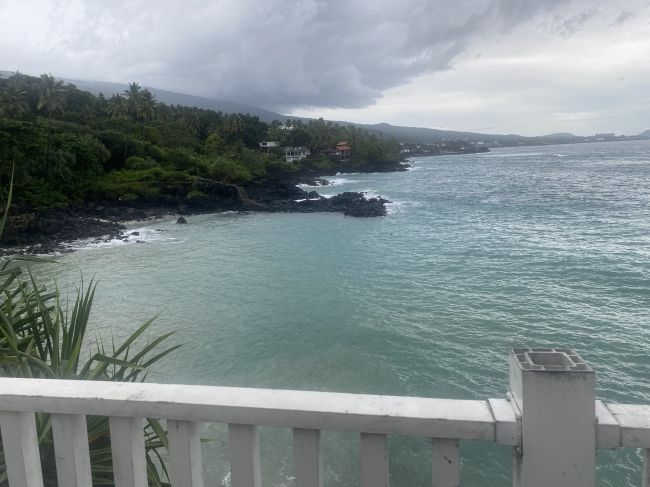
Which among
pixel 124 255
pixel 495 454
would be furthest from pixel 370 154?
pixel 495 454

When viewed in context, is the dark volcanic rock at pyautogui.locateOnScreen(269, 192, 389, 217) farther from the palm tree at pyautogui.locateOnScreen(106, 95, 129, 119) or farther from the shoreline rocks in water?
the palm tree at pyautogui.locateOnScreen(106, 95, 129, 119)

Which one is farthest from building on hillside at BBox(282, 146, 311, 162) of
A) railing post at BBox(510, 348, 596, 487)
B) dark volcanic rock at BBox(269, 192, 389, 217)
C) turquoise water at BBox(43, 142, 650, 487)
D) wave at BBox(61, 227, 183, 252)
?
railing post at BBox(510, 348, 596, 487)

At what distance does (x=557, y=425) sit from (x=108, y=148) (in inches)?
1883

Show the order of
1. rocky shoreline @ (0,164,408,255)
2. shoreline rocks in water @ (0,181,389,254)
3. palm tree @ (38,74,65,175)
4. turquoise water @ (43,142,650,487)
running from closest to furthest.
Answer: turquoise water @ (43,142,650,487) → shoreline rocks in water @ (0,181,389,254) → rocky shoreline @ (0,164,408,255) → palm tree @ (38,74,65,175)

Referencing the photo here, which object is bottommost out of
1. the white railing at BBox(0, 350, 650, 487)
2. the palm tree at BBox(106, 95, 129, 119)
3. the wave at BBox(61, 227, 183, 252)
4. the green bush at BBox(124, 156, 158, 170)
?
the wave at BBox(61, 227, 183, 252)

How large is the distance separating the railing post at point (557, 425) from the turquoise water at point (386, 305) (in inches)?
240

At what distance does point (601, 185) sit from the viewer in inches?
1946

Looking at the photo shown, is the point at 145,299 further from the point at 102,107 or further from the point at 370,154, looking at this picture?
the point at 370,154

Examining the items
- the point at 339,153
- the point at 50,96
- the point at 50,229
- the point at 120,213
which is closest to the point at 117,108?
the point at 50,96

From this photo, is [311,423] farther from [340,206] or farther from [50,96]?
[50,96]

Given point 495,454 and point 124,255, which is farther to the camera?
point 124,255

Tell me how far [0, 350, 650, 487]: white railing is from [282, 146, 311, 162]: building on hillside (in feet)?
240

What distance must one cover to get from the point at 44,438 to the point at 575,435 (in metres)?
2.04

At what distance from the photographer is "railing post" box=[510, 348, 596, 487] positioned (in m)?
1.52
